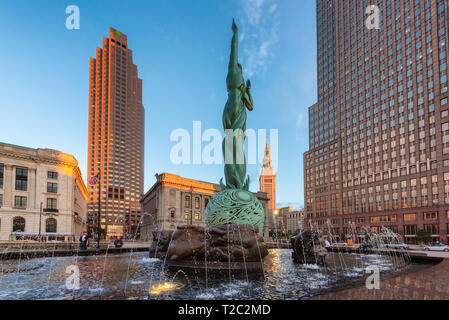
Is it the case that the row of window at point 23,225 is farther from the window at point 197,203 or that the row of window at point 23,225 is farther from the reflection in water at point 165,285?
the reflection in water at point 165,285

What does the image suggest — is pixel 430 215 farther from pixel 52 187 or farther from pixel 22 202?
pixel 22 202

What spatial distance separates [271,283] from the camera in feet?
32.1

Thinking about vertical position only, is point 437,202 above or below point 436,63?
below

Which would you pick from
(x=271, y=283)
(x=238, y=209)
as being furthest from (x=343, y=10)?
(x=271, y=283)

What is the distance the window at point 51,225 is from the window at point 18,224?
3727 millimetres

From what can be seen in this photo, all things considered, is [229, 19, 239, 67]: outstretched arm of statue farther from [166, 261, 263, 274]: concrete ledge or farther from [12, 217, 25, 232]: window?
[12, 217, 25, 232]: window

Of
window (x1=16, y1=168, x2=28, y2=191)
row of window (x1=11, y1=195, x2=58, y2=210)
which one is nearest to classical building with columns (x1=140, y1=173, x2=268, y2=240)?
row of window (x1=11, y1=195, x2=58, y2=210)

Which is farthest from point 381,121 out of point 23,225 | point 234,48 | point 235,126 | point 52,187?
point 23,225

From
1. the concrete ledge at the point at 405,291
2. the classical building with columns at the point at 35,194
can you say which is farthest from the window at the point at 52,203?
the concrete ledge at the point at 405,291

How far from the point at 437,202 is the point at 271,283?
223ft

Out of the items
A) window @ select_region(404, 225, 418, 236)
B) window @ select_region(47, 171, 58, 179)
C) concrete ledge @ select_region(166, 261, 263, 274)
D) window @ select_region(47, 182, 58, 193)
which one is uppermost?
window @ select_region(47, 171, 58, 179)

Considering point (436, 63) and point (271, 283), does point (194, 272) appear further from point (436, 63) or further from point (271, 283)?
point (436, 63)

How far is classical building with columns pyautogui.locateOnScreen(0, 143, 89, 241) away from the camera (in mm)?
50875

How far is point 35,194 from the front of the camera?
5406cm
